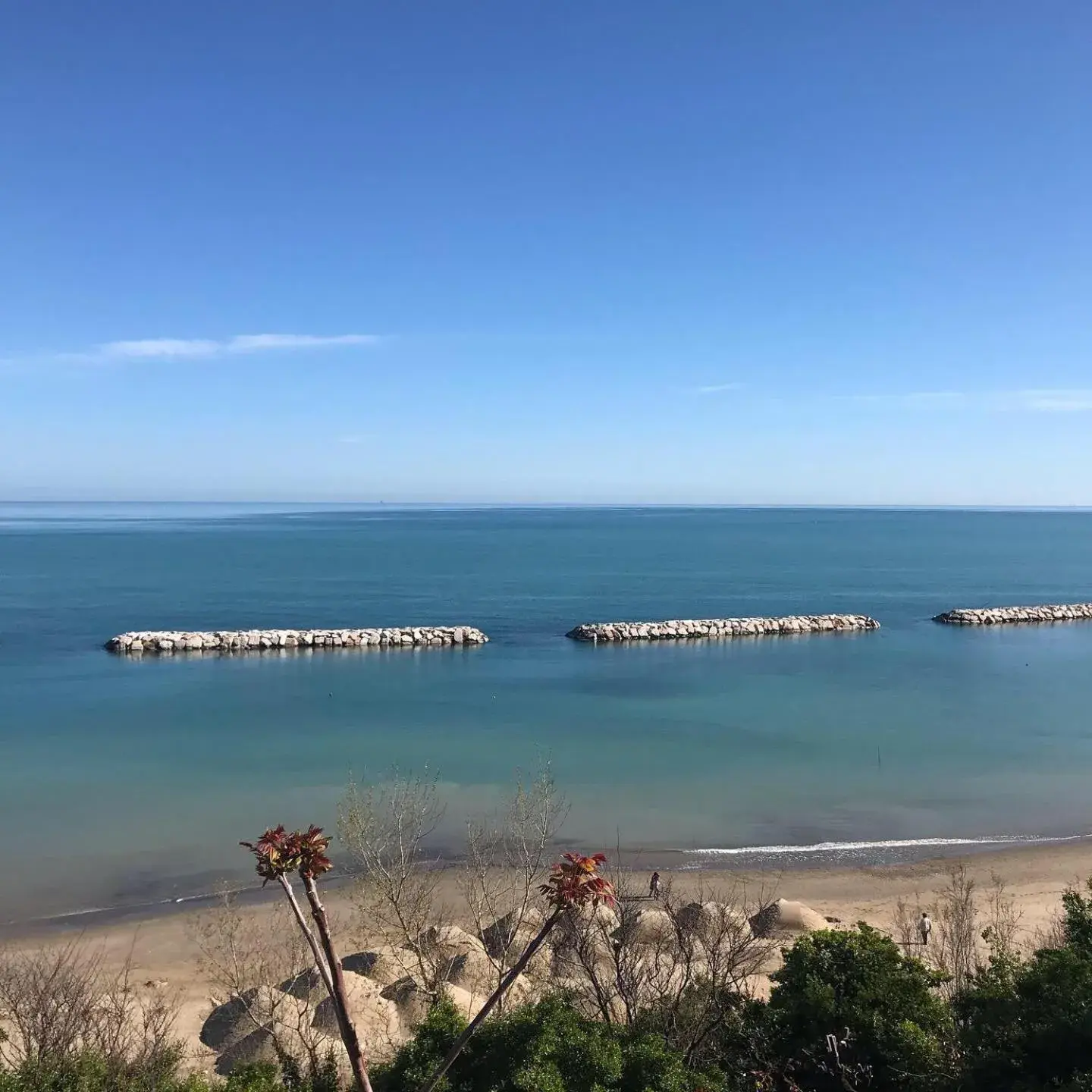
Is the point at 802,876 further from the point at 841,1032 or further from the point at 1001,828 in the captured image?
the point at 841,1032

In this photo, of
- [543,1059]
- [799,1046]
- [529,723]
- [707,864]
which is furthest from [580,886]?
[529,723]

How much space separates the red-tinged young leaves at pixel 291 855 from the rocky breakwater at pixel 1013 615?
67657mm

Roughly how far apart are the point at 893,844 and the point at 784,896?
5.64 meters

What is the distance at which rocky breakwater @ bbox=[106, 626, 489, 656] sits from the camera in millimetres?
52812

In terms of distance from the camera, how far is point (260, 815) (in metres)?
27.9

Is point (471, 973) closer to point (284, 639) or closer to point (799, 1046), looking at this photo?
point (799, 1046)

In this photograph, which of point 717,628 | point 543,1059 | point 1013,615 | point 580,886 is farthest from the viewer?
point 1013,615

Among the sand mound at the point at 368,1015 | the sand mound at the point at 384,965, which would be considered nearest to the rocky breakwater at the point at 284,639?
the sand mound at the point at 384,965

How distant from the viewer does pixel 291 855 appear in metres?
6.69

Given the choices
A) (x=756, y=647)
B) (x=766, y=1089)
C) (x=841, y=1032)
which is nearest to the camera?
(x=766, y=1089)

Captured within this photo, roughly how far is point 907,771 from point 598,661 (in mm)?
21056

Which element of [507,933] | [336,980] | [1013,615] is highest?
[336,980]

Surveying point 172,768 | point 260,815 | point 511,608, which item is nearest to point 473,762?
point 260,815

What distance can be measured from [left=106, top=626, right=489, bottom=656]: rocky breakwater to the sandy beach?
32.3 meters
